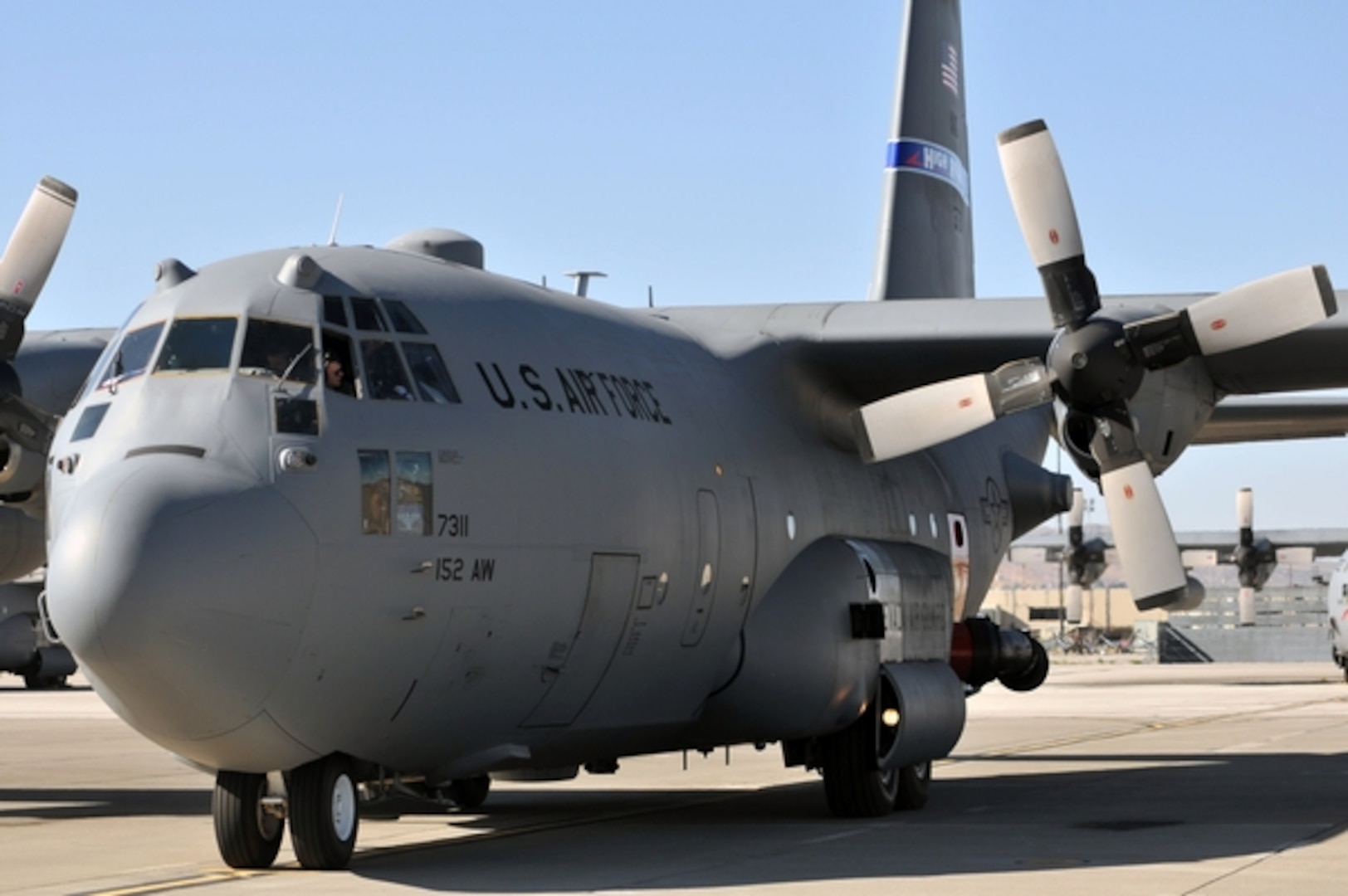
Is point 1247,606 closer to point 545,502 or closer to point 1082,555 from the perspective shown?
point 1082,555

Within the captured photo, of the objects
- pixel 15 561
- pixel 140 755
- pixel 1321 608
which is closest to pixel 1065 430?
pixel 15 561

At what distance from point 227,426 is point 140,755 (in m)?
15.4

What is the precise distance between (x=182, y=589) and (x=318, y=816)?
1951 mm

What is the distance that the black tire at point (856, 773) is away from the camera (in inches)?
614

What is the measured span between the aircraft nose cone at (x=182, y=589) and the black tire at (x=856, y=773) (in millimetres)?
6451

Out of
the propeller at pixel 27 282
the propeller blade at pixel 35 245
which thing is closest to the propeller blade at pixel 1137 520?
the propeller at pixel 27 282

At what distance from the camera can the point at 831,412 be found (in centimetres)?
1738

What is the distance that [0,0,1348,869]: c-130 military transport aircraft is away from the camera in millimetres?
10594

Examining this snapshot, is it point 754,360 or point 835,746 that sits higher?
point 754,360

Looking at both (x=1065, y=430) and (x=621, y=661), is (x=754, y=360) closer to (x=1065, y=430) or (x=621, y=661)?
(x=1065, y=430)

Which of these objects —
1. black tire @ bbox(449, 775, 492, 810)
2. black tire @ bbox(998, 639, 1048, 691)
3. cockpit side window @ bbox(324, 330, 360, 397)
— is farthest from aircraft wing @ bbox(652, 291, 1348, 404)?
cockpit side window @ bbox(324, 330, 360, 397)

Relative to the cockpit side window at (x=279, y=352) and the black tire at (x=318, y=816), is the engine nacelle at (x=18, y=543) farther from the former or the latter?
the black tire at (x=318, y=816)

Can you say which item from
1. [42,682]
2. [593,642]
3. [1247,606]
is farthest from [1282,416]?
[1247,606]

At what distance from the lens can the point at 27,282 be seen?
56.8 feet
